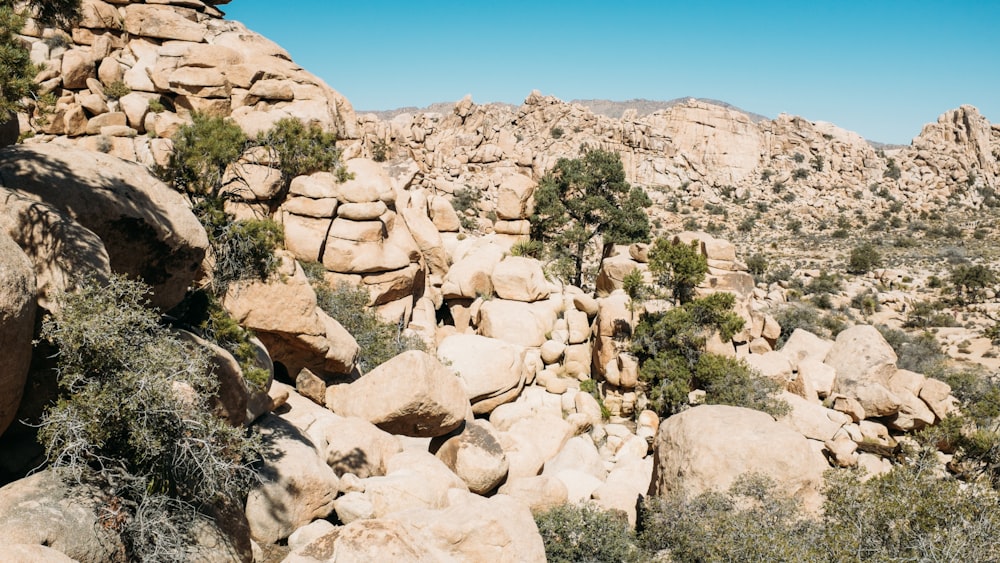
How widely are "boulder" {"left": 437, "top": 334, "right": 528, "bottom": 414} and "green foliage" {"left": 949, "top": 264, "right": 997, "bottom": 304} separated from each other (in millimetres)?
31205

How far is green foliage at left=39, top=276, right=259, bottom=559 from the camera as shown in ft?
21.9

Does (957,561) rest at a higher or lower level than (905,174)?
lower

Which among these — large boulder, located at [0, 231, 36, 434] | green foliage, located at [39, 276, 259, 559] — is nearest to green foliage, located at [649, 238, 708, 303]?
green foliage, located at [39, 276, 259, 559]

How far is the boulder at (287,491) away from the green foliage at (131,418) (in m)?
1.35

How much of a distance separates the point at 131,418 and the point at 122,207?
3.40 metres

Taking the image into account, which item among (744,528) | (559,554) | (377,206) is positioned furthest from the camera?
(377,206)

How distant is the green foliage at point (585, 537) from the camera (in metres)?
10.3

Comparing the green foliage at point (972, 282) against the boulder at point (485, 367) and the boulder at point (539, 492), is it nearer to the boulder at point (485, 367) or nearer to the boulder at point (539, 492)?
the boulder at point (485, 367)

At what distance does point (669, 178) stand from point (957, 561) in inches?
2618

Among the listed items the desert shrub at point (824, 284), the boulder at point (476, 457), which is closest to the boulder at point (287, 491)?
the boulder at point (476, 457)

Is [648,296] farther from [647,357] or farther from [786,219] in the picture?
[786,219]

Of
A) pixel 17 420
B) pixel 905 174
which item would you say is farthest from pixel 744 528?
pixel 905 174

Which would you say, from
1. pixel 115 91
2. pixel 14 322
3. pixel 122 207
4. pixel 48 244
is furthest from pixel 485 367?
pixel 115 91

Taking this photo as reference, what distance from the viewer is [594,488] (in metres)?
13.3
